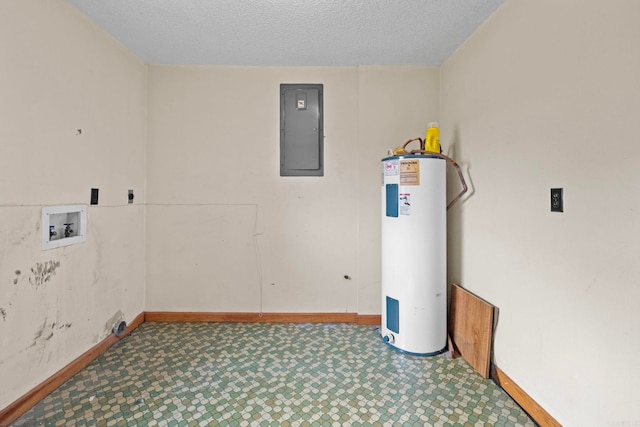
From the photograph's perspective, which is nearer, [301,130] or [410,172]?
[410,172]

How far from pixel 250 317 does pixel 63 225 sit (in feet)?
4.86

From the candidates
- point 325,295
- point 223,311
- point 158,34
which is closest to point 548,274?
point 325,295

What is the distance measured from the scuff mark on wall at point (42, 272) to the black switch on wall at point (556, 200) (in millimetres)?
2622

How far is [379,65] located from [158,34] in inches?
66.0

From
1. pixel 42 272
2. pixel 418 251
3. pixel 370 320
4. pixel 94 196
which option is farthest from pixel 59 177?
pixel 370 320

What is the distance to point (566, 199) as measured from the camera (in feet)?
4.27

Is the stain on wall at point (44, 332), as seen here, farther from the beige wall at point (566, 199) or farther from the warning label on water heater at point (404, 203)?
the beige wall at point (566, 199)

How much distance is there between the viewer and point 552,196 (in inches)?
54.1

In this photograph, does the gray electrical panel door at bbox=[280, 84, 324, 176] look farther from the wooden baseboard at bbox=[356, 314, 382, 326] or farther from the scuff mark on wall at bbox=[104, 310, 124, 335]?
the scuff mark on wall at bbox=[104, 310, 124, 335]

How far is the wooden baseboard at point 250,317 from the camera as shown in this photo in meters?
2.55

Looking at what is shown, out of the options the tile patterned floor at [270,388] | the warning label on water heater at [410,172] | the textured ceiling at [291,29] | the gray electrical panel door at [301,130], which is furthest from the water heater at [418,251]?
the textured ceiling at [291,29]

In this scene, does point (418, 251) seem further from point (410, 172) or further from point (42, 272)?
point (42, 272)

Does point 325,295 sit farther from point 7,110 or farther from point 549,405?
point 7,110

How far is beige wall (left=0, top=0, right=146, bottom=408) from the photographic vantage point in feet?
4.71
